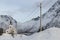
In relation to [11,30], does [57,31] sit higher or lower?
higher

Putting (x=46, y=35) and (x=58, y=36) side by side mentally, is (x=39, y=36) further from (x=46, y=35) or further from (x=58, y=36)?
(x=58, y=36)

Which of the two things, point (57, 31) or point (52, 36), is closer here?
point (52, 36)

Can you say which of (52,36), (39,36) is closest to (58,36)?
(52,36)

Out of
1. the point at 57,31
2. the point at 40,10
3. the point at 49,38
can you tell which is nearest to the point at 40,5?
the point at 40,10

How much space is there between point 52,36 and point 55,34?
31.6 inches

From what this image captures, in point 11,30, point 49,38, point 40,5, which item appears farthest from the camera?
point 11,30

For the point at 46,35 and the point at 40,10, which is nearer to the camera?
the point at 46,35

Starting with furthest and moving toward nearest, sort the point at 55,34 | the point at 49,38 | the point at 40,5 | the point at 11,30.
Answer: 1. the point at 11,30
2. the point at 40,5
3. the point at 55,34
4. the point at 49,38

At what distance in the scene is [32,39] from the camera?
18.8 m

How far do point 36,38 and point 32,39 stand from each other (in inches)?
19.5

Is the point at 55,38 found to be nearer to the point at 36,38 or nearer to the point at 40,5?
the point at 36,38

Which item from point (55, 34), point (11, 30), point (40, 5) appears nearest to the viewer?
point (55, 34)

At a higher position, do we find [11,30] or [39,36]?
[39,36]

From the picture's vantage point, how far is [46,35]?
19484 millimetres
